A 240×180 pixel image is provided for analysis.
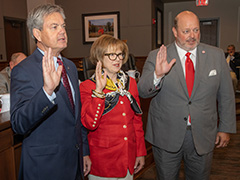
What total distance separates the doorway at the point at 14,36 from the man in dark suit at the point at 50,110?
6694 mm

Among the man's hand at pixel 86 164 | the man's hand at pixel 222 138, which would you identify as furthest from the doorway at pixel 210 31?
the man's hand at pixel 86 164

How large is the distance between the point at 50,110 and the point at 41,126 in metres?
0.11

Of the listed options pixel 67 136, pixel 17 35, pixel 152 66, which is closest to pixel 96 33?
pixel 17 35

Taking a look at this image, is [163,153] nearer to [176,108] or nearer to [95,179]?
[176,108]

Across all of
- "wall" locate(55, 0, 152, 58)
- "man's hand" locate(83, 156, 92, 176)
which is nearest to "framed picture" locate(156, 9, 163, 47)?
"wall" locate(55, 0, 152, 58)

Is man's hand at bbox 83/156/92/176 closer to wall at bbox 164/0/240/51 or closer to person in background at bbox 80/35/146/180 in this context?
person in background at bbox 80/35/146/180

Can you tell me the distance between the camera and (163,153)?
181 cm

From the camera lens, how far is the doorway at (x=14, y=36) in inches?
285

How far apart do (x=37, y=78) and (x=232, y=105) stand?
1.37 m

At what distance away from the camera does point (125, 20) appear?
8.25m

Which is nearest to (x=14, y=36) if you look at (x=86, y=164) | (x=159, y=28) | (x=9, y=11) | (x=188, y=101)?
(x=9, y=11)

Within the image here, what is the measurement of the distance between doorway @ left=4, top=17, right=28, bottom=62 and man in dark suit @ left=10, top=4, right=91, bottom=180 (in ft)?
22.0

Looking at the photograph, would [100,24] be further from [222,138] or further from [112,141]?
[112,141]

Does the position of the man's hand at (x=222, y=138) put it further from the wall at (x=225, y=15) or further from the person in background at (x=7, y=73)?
the wall at (x=225, y=15)
